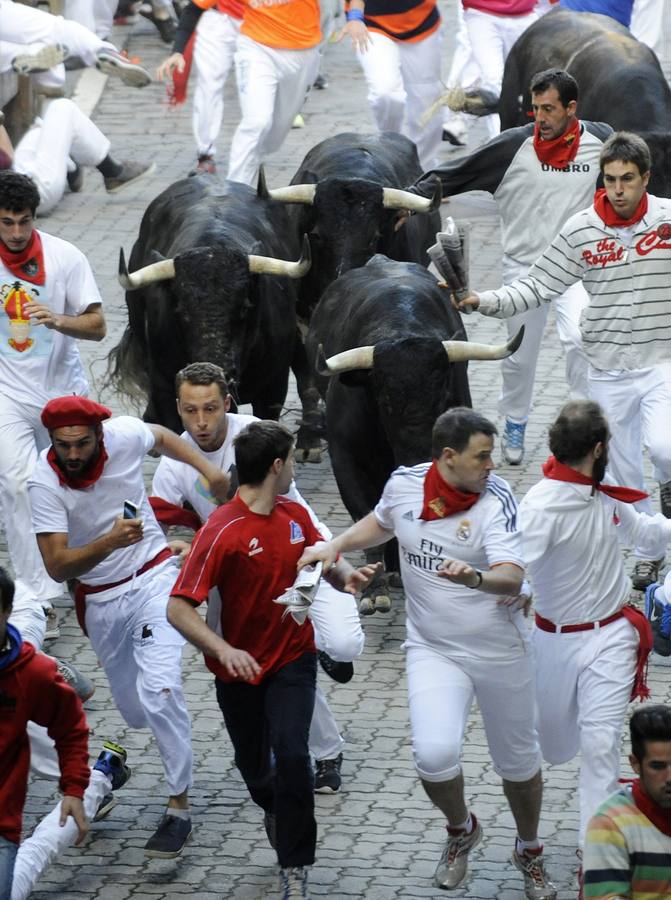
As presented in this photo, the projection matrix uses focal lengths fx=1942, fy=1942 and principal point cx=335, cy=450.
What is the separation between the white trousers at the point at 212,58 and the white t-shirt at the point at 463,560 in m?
10.3

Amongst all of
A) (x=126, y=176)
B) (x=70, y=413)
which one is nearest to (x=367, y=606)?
(x=70, y=413)

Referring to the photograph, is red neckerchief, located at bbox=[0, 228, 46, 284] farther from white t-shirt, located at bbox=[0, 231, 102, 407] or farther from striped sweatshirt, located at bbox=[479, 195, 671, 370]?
striped sweatshirt, located at bbox=[479, 195, 671, 370]

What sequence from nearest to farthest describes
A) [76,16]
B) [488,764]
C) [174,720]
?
[174,720] < [488,764] < [76,16]

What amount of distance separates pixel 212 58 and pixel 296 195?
4.89 metres

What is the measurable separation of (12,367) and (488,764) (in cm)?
308

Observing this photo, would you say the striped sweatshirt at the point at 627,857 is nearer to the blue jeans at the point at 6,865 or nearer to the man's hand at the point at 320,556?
the man's hand at the point at 320,556

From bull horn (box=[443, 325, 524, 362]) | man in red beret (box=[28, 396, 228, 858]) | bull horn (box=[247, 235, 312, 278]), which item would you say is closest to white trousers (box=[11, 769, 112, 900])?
man in red beret (box=[28, 396, 228, 858])

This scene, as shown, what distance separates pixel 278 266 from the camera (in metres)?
11.2

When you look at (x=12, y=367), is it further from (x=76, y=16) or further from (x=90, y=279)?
(x=76, y=16)

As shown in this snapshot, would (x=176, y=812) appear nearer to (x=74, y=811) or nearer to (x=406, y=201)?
(x=74, y=811)

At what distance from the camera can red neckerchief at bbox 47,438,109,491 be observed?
25.7 feet

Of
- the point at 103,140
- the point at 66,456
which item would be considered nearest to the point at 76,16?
the point at 103,140

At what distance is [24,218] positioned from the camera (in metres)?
9.29

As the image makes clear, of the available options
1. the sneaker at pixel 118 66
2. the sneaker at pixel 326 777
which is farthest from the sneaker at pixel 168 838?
the sneaker at pixel 118 66
